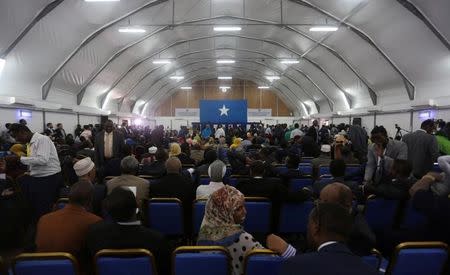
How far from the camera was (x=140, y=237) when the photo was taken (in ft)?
9.15

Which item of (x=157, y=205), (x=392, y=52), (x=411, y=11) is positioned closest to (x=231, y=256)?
(x=157, y=205)

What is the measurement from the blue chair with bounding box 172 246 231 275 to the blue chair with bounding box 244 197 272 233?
69.6 inches

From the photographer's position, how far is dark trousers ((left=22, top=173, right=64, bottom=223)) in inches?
215

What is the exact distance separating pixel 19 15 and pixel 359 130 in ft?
33.0

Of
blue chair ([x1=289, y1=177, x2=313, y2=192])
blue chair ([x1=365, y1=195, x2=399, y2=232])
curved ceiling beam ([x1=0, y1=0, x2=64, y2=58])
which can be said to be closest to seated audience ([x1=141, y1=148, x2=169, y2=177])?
blue chair ([x1=289, y1=177, x2=313, y2=192])

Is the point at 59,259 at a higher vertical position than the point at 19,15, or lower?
lower

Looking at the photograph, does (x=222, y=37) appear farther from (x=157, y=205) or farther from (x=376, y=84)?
(x=157, y=205)

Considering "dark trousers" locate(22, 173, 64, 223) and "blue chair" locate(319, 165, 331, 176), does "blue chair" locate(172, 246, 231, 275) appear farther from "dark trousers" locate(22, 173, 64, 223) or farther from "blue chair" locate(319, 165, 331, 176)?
"blue chair" locate(319, 165, 331, 176)

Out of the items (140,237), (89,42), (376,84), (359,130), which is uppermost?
(89,42)

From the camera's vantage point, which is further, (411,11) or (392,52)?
(392,52)

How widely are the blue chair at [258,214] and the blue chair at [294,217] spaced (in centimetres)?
22

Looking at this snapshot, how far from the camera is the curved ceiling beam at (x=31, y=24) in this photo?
11.7 meters

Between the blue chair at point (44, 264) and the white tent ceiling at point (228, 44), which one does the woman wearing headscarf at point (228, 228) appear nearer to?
the blue chair at point (44, 264)

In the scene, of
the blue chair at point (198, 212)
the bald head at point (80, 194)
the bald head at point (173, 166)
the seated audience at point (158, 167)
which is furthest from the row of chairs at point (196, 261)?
the seated audience at point (158, 167)
